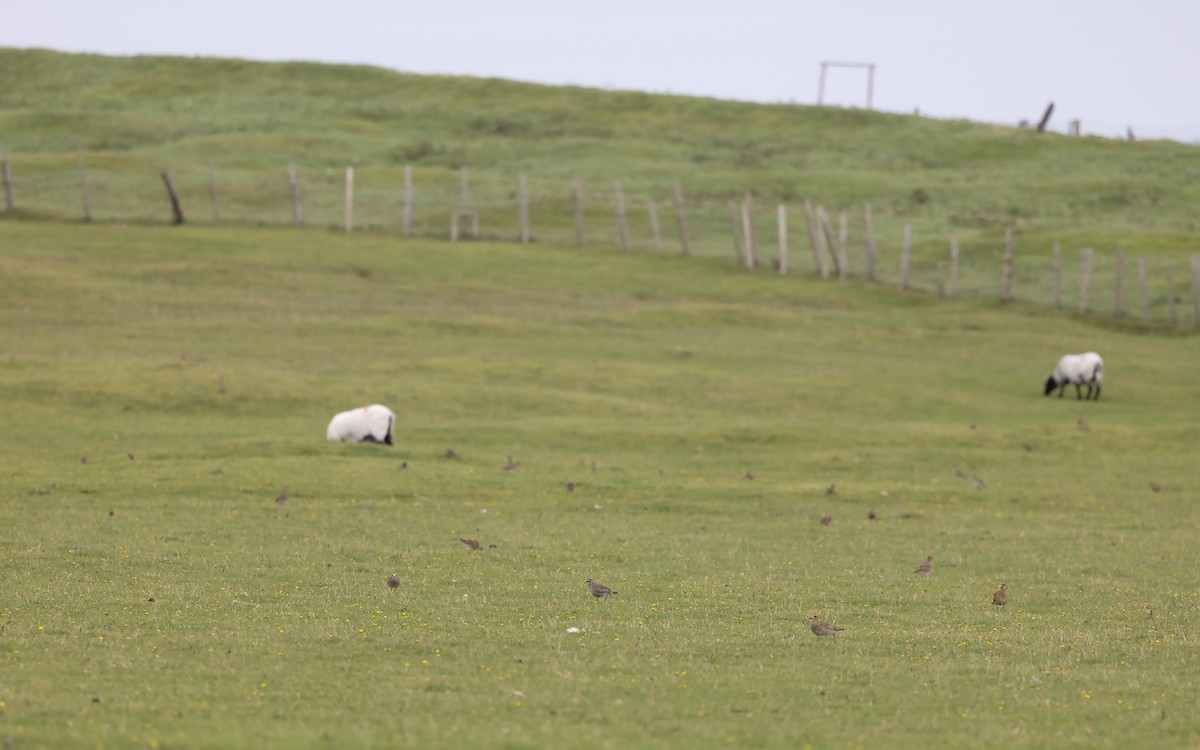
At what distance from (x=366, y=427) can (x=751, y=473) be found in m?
7.08

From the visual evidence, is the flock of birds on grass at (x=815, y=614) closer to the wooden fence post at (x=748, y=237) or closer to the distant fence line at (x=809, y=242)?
the distant fence line at (x=809, y=242)

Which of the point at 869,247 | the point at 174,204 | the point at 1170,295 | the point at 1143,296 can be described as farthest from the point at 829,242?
the point at 174,204

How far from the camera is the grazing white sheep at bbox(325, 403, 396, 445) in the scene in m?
26.5

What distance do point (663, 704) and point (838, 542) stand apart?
985 cm

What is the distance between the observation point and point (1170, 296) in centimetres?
4891

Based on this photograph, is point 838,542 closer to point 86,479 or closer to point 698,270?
point 86,479

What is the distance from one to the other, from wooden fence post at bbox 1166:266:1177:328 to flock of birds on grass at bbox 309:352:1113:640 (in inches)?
436

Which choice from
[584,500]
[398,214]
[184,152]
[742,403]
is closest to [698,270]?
[398,214]

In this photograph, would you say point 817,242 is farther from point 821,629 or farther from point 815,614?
point 821,629

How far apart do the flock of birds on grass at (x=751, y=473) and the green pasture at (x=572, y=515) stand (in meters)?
0.20

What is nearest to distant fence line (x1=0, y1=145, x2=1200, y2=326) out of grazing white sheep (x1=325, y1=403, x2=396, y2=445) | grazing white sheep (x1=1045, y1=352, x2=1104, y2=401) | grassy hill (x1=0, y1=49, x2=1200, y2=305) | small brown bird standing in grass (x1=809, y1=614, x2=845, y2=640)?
grassy hill (x1=0, y1=49, x2=1200, y2=305)

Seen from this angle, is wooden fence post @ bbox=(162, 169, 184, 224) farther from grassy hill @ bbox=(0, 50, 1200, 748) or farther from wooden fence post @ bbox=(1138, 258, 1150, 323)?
wooden fence post @ bbox=(1138, 258, 1150, 323)

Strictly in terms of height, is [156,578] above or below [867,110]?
below

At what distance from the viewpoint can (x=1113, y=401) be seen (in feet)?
122
